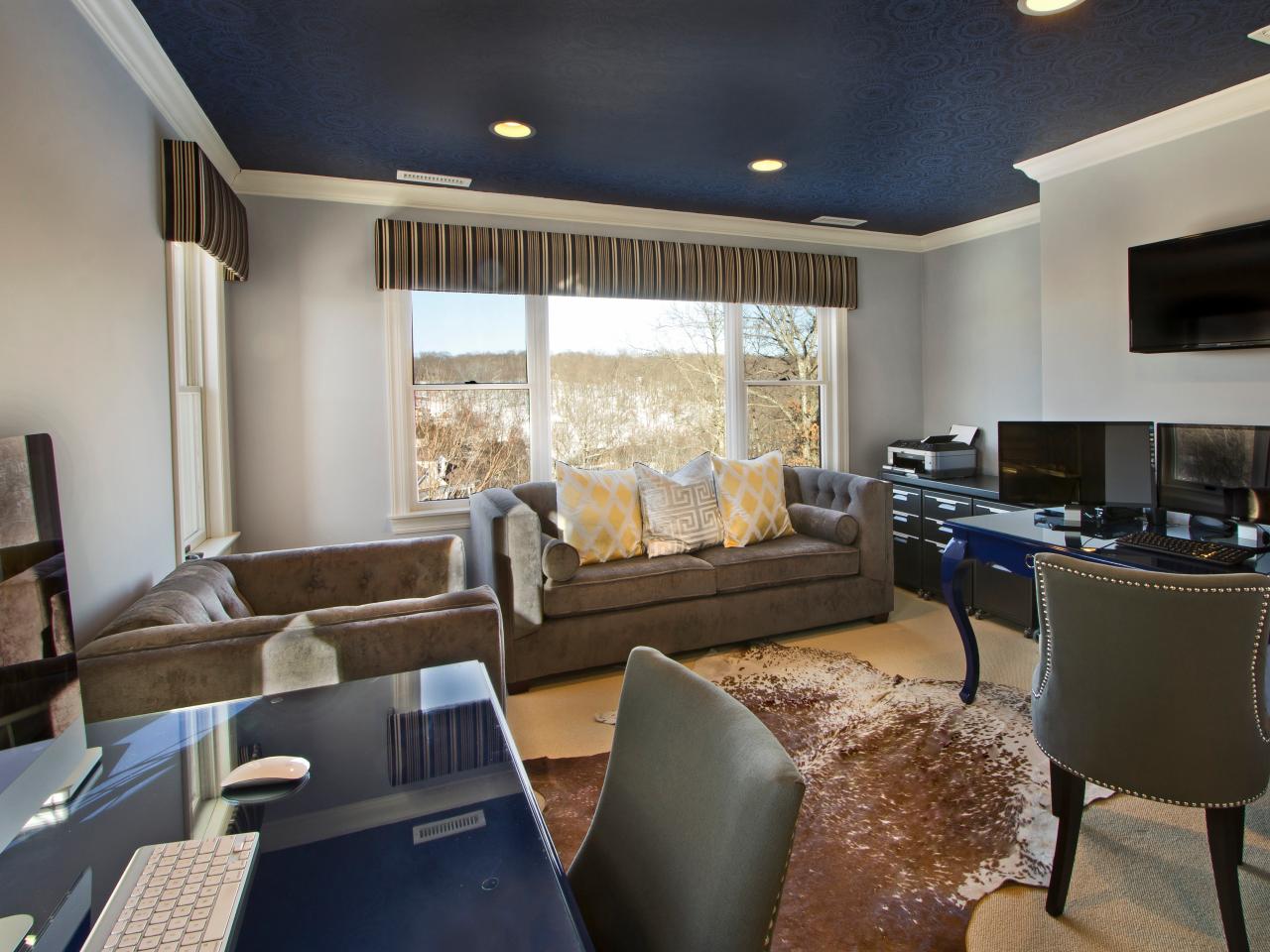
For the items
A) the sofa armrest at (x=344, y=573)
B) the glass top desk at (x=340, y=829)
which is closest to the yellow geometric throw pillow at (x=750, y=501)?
the sofa armrest at (x=344, y=573)

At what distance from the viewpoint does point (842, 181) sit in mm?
3883

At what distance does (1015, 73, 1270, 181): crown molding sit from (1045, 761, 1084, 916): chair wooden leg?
285cm

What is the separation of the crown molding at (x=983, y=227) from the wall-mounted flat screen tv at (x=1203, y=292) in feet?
Result: 4.28

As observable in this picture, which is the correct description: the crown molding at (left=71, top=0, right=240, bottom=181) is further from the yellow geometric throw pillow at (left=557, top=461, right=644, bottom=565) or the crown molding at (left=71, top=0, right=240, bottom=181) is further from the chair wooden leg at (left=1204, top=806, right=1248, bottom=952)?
the chair wooden leg at (left=1204, top=806, right=1248, bottom=952)

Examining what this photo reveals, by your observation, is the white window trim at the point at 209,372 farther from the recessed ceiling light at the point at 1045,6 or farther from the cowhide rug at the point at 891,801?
the recessed ceiling light at the point at 1045,6

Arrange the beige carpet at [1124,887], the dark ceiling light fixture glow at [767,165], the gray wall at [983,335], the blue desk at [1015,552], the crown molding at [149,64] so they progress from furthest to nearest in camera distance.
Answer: the gray wall at [983,335] < the dark ceiling light fixture glow at [767,165] < the blue desk at [1015,552] < the crown molding at [149,64] < the beige carpet at [1124,887]

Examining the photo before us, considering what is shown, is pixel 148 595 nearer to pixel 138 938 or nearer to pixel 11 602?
pixel 11 602

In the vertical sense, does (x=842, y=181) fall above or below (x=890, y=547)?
above

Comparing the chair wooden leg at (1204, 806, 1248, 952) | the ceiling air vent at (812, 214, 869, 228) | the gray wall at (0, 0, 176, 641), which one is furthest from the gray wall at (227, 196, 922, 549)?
the chair wooden leg at (1204, 806, 1248, 952)

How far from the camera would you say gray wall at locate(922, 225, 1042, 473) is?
4543mm

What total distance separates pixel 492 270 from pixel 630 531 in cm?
165

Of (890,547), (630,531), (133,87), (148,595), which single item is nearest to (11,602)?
(148,595)

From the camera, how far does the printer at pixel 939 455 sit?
462cm

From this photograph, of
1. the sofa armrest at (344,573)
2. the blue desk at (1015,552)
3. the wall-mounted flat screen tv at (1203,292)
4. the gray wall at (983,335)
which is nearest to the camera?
the blue desk at (1015,552)
